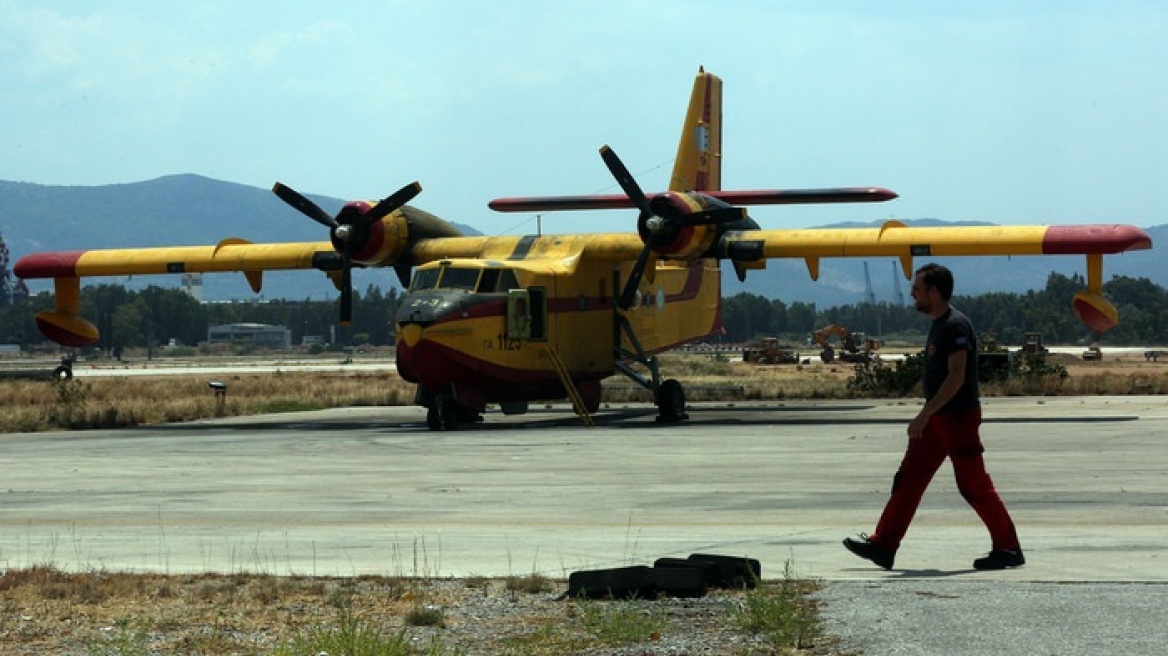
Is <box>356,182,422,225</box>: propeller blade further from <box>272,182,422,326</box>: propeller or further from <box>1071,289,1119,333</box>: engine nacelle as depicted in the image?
<box>1071,289,1119,333</box>: engine nacelle

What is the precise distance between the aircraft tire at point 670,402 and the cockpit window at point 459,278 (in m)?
5.04

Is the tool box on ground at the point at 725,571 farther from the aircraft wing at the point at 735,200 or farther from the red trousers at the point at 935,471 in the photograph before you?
the aircraft wing at the point at 735,200

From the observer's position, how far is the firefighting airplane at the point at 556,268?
109ft

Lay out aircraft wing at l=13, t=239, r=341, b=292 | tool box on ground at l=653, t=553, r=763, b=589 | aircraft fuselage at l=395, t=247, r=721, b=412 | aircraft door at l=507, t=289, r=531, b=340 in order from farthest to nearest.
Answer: aircraft wing at l=13, t=239, r=341, b=292, aircraft door at l=507, t=289, r=531, b=340, aircraft fuselage at l=395, t=247, r=721, b=412, tool box on ground at l=653, t=553, r=763, b=589

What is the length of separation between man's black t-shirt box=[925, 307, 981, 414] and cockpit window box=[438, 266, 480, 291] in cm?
2207

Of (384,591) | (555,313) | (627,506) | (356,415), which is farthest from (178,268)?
(384,591)

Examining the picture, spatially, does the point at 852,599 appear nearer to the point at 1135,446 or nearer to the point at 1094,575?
the point at 1094,575

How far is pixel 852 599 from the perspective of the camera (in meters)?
10.6

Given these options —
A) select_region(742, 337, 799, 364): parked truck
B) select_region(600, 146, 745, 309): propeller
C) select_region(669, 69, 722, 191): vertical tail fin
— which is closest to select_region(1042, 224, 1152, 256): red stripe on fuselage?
select_region(600, 146, 745, 309): propeller

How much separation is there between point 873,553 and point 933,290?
77.5 inches

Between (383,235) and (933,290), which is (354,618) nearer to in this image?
(933,290)

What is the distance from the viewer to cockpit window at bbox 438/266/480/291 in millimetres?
33812

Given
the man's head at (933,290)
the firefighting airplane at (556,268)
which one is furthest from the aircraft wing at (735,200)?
the man's head at (933,290)

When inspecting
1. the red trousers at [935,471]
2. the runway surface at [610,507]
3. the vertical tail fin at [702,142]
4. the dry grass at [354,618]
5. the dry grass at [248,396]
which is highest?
the vertical tail fin at [702,142]
